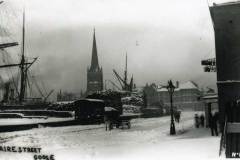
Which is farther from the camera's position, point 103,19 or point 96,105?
point 96,105

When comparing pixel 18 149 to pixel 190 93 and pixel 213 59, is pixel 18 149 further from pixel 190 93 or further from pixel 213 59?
pixel 190 93

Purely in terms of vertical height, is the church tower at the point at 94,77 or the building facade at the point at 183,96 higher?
the church tower at the point at 94,77

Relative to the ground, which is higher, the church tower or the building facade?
the church tower

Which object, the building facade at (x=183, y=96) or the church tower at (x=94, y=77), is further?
the building facade at (x=183, y=96)

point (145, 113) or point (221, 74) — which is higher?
point (221, 74)

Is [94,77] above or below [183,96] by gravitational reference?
above

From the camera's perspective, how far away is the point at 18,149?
41.6ft

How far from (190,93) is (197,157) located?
81.8m

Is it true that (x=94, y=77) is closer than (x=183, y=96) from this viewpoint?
Yes

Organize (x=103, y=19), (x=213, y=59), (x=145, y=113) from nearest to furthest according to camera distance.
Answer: (x=103, y=19) → (x=213, y=59) → (x=145, y=113)

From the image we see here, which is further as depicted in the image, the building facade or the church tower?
the building facade

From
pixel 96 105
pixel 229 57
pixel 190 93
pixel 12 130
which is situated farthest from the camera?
pixel 190 93

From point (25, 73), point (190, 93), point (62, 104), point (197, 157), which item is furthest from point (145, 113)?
point (197, 157)

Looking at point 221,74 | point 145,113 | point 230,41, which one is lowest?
point 145,113
